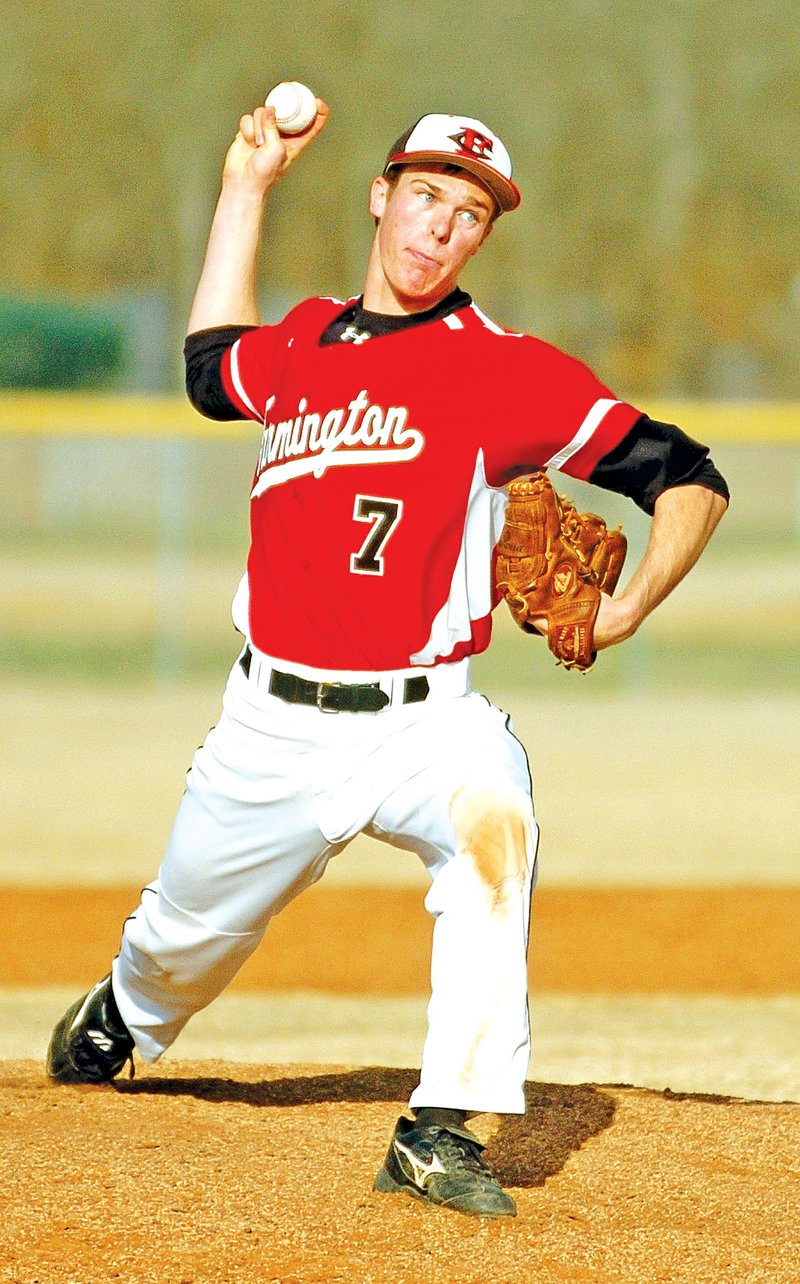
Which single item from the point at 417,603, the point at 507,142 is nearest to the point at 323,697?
the point at 417,603

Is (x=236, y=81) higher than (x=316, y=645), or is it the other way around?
(x=236, y=81)

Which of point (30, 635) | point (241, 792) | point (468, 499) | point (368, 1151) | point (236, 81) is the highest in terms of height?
point (236, 81)

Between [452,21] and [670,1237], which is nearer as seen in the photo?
[670,1237]

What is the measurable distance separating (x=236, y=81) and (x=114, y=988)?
48845 mm

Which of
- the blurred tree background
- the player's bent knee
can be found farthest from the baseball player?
the blurred tree background

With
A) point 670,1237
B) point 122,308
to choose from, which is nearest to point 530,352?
point 670,1237

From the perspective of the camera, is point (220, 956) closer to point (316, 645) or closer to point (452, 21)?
point (316, 645)

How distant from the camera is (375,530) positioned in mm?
3006

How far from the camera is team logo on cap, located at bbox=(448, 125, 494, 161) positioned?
10.2ft

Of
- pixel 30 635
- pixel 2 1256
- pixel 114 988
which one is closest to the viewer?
pixel 2 1256

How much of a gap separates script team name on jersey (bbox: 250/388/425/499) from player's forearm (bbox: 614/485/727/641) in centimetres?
41

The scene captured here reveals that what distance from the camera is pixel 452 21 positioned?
50812 millimetres

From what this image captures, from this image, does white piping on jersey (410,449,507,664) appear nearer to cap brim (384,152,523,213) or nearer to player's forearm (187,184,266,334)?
cap brim (384,152,523,213)

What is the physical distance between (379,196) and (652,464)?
72 centimetres
